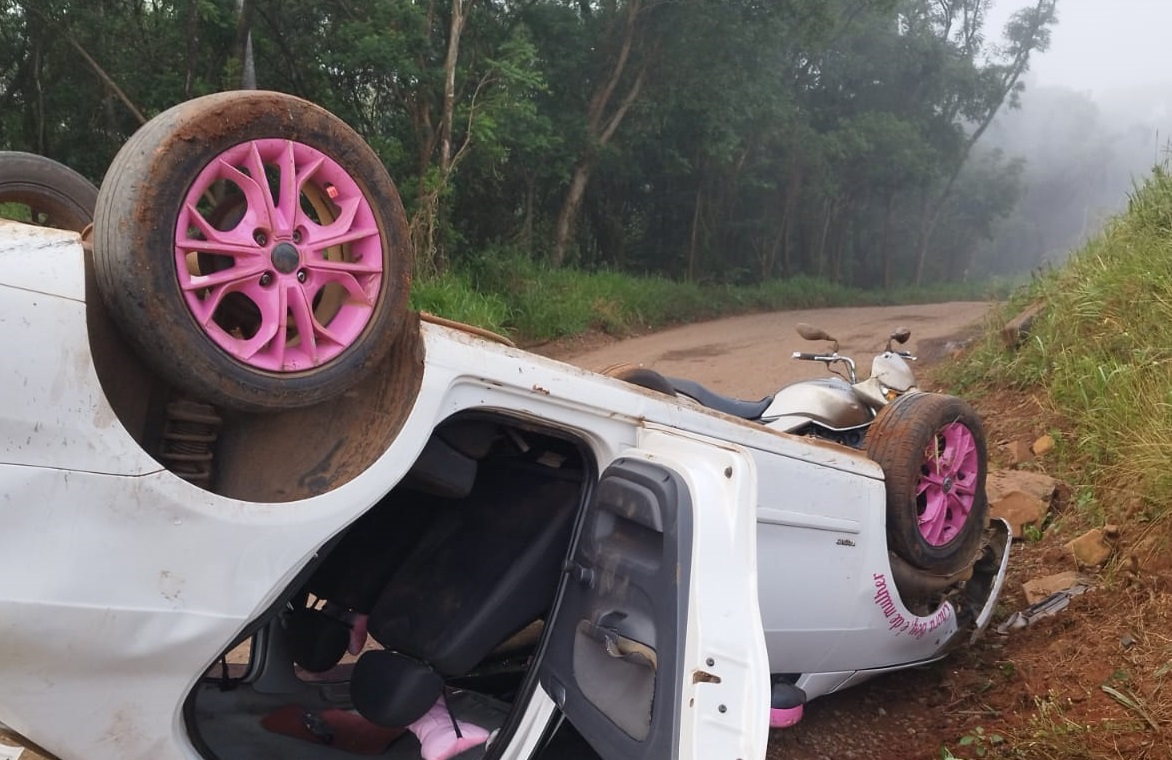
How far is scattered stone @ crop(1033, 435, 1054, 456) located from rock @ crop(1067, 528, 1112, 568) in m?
1.27

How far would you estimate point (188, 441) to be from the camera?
1938mm

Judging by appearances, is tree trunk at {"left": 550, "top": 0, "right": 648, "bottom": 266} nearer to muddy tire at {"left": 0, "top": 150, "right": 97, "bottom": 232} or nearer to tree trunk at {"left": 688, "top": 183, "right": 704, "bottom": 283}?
tree trunk at {"left": 688, "top": 183, "right": 704, "bottom": 283}

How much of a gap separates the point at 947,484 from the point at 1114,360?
109 inches

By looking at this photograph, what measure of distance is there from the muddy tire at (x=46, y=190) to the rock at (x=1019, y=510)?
4554mm

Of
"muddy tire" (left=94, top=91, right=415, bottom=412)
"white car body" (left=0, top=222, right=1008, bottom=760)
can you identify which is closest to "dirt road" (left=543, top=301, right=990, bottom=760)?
"white car body" (left=0, top=222, right=1008, bottom=760)

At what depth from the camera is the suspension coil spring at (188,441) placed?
1.92 m

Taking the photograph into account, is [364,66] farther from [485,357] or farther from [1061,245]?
[485,357]

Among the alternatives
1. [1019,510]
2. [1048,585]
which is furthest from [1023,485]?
[1048,585]

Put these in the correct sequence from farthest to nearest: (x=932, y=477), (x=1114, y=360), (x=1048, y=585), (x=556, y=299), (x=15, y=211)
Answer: (x=556, y=299) < (x=1114, y=360) < (x=1048, y=585) < (x=932, y=477) < (x=15, y=211)

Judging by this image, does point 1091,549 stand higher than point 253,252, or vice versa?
point 253,252

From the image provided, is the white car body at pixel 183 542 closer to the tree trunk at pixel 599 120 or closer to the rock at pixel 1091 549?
the rock at pixel 1091 549

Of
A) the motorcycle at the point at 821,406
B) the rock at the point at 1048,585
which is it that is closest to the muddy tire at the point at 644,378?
the motorcycle at the point at 821,406

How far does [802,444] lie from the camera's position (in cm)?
290

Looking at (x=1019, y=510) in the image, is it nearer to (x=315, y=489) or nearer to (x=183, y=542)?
(x=315, y=489)
